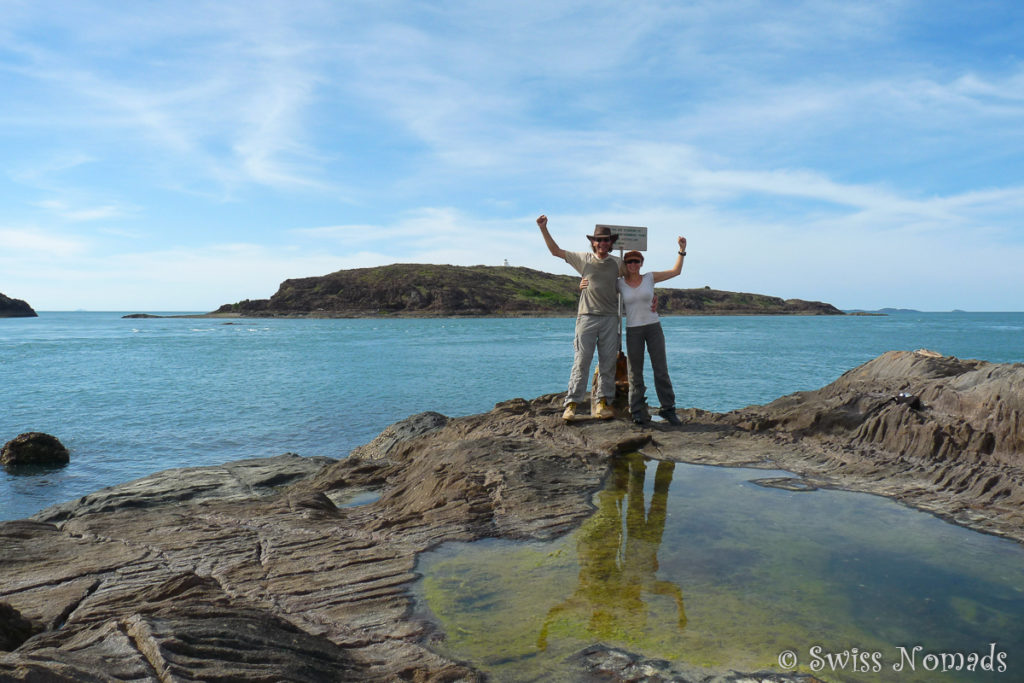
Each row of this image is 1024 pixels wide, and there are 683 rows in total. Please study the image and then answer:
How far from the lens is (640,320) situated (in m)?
10.5

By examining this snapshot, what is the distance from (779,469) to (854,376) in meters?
6.31

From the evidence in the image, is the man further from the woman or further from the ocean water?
the ocean water

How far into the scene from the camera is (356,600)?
5199 millimetres

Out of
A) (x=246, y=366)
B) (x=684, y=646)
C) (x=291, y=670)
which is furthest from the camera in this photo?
(x=246, y=366)

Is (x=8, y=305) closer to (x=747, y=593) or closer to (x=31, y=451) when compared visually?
(x=31, y=451)

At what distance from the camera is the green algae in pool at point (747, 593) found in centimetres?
427

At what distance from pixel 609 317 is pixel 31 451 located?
15.8m

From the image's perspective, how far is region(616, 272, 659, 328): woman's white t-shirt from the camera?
412 inches

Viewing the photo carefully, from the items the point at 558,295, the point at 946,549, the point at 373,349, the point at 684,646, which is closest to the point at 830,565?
the point at 946,549

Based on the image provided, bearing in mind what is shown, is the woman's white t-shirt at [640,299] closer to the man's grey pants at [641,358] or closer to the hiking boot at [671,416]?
the man's grey pants at [641,358]

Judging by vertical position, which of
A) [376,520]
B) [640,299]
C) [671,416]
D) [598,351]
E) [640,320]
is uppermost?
[640,299]

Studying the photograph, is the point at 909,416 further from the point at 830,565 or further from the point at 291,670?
the point at 291,670

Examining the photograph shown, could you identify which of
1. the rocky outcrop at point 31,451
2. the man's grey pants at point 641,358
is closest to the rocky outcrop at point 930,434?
the man's grey pants at point 641,358

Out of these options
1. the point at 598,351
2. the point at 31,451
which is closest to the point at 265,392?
the point at 31,451
